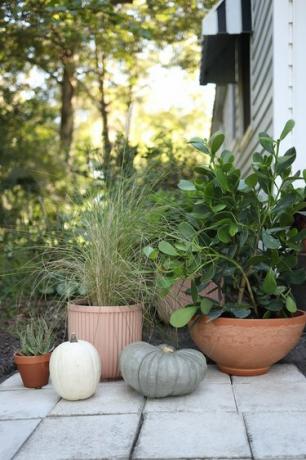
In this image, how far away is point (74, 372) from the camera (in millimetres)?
2629

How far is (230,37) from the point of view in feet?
22.0

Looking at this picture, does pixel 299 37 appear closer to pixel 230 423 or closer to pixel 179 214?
pixel 179 214

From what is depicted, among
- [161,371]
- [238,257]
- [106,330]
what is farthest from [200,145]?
[161,371]

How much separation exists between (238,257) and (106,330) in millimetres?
840

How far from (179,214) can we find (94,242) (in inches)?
28.1

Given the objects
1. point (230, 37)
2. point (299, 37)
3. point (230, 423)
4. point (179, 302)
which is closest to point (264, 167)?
point (179, 302)

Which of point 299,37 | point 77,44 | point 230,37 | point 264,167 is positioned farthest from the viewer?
point 77,44

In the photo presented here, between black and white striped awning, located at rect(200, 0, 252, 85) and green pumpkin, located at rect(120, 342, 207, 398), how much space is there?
325cm

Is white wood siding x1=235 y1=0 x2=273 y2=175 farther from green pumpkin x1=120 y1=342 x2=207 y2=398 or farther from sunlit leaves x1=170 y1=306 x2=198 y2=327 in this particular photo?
green pumpkin x1=120 y1=342 x2=207 y2=398

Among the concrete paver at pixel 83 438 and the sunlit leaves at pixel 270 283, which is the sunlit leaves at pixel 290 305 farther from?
the concrete paver at pixel 83 438

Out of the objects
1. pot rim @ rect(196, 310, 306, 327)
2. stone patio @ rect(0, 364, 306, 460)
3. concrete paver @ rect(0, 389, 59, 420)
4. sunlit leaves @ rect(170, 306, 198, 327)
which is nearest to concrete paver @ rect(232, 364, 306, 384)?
stone patio @ rect(0, 364, 306, 460)

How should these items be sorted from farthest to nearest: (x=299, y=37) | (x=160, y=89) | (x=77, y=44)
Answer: (x=160, y=89), (x=77, y=44), (x=299, y=37)

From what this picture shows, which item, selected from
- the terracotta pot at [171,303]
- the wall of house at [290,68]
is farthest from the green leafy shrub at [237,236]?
the wall of house at [290,68]

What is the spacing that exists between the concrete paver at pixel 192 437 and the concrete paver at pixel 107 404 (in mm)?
165
